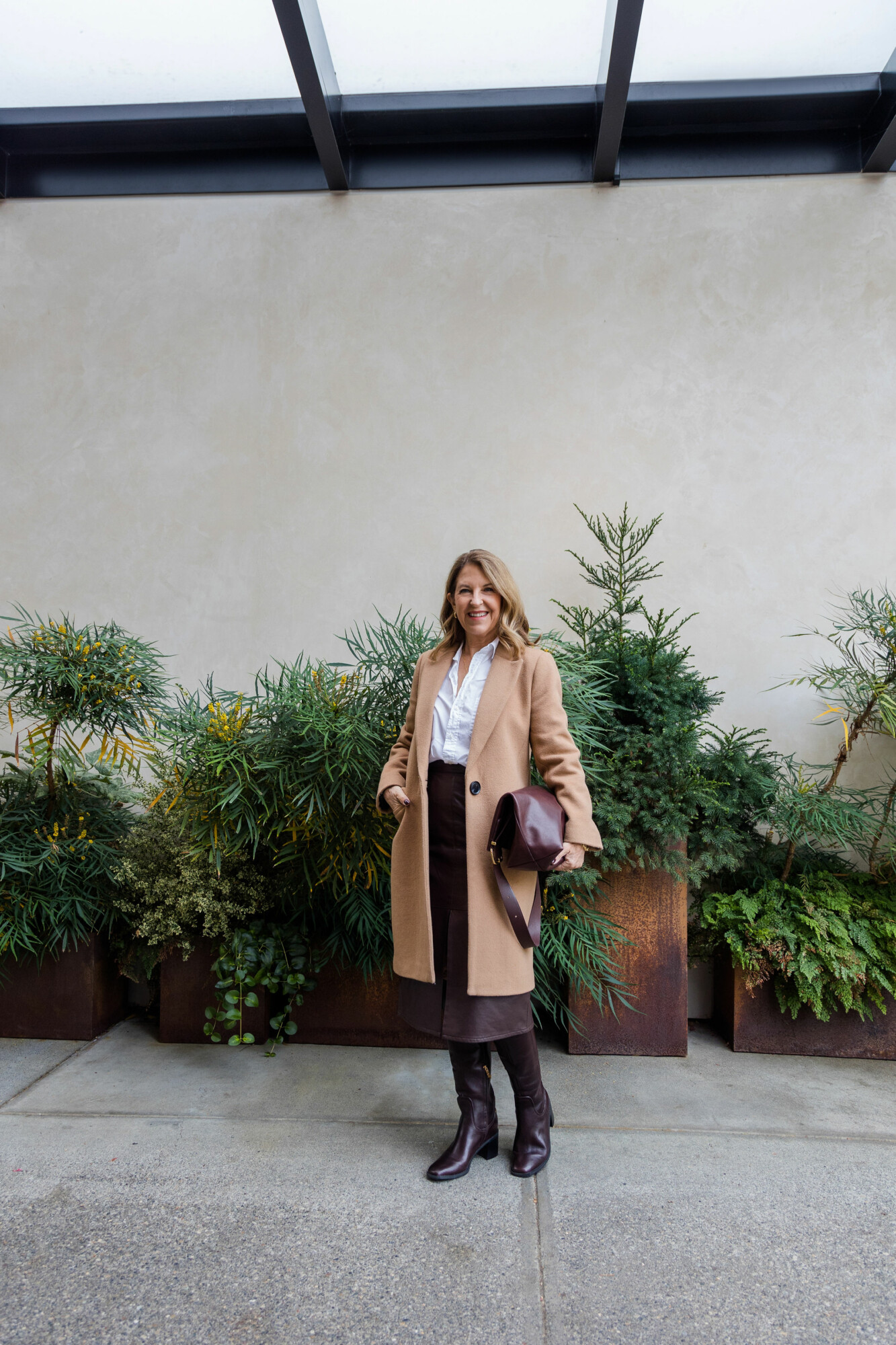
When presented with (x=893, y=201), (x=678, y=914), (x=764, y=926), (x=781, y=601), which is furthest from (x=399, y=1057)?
(x=893, y=201)

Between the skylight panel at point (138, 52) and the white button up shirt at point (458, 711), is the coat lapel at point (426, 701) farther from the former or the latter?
the skylight panel at point (138, 52)

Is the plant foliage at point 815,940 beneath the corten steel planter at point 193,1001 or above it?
above

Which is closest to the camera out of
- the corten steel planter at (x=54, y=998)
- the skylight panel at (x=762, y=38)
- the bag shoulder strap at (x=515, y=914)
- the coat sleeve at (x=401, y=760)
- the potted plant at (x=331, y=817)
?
the bag shoulder strap at (x=515, y=914)

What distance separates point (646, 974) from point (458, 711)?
4.91 ft

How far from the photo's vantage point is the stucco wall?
12.3 ft

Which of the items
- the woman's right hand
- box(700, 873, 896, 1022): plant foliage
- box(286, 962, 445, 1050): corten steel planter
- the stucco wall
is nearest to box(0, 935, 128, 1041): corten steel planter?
box(286, 962, 445, 1050): corten steel planter

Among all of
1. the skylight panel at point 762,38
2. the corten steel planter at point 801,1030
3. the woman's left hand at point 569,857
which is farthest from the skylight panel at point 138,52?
the corten steel planter at point 801,1030

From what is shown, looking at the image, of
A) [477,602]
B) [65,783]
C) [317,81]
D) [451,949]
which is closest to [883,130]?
[317,81]

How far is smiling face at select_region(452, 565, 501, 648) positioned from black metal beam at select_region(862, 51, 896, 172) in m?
3.19

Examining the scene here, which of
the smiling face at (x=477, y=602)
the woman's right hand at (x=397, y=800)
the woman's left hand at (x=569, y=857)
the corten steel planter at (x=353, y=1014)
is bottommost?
the corten steel planter at (x=353, y=1014)

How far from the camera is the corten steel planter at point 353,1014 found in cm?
303

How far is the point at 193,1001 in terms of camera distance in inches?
121

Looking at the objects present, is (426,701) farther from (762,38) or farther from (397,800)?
(762,38)

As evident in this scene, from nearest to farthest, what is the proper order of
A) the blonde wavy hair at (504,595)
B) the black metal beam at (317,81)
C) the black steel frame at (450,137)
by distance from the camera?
the blonde wavy hair at (504,595) → the black metal beam at (317,81) → the black steel frame at (450,137)
